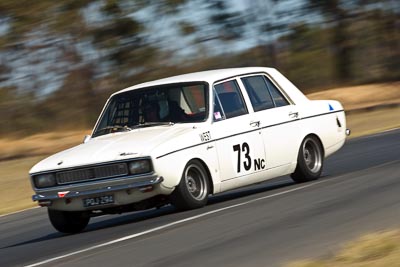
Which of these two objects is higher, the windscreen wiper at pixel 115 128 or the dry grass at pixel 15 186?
the windscreen wiper at pixel 115 128

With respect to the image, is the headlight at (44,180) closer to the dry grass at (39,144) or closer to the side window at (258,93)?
the side window at (258,93)

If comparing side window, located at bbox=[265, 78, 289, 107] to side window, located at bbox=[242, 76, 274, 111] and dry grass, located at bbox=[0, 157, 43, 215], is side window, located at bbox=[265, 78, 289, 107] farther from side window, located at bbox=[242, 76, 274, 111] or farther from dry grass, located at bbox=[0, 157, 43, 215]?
dry grass, located at bbox=[0, 157, 43, 215]

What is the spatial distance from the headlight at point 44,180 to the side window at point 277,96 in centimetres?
334

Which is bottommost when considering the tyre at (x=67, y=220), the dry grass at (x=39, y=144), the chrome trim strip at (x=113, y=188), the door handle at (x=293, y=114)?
the dry grass at (x=39, y=144)

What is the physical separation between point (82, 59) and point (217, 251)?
27.8 metres

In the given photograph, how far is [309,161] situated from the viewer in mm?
12953

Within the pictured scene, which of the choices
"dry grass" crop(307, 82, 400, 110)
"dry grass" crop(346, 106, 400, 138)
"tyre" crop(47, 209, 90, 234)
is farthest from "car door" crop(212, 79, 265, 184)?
"dry grass" crop(307, 82, 400, 110)

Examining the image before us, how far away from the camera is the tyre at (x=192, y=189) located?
10625 mm

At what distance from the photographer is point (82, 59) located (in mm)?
35531

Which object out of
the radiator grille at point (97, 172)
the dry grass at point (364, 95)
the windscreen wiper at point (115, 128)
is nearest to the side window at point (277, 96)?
the windscreen wiper at point (115, 128)

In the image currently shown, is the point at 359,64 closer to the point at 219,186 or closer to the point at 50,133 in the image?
the point at 50,133

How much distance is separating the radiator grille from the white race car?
0.01 metres

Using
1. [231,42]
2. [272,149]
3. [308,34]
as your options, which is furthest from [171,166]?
[308,34]

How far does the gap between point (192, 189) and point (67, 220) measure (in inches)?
58.2
